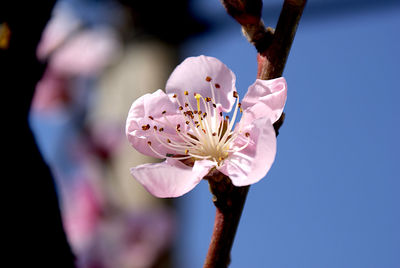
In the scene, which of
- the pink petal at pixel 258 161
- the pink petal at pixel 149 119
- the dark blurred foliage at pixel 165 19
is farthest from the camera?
the dark blurred foliage at pixel 165 19

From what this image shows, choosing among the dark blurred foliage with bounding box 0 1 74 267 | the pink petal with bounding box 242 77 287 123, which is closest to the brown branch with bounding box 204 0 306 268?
the pink petal with bounding box 242 77 287 123

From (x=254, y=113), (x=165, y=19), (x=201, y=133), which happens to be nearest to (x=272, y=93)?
(x=254, y=113)

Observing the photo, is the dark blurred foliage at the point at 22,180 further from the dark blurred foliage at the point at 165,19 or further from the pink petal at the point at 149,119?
the dark blurred foliage at the point at 165,19

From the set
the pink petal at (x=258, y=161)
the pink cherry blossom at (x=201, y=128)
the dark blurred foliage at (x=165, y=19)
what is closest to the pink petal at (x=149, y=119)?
the pink cherry blossom at (x=201, y=128)

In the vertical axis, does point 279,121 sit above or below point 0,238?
above

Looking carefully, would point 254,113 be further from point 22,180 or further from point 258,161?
point 22,180

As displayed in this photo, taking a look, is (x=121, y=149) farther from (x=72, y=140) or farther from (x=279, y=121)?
(x=279, y=121)

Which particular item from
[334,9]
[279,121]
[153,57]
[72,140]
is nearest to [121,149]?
[72,140]
